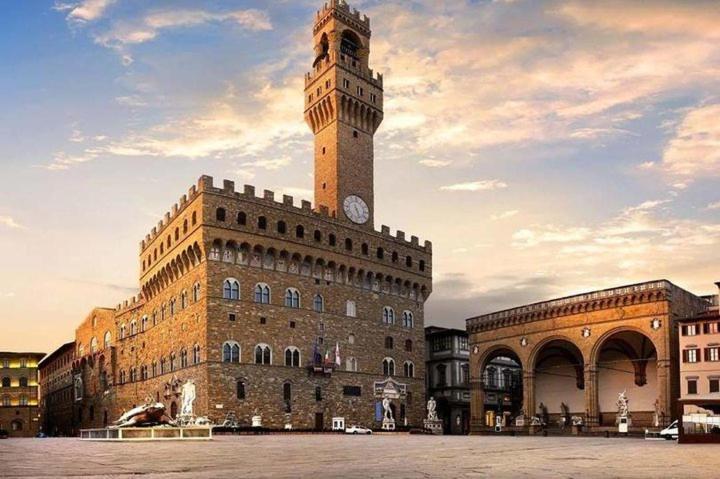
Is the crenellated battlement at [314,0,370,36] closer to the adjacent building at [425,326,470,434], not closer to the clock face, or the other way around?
the clock face

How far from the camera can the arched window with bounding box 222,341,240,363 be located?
171ft

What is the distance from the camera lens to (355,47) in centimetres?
6969

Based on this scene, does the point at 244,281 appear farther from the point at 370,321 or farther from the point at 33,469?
the point at 33,469

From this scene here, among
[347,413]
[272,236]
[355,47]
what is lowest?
[347,413]

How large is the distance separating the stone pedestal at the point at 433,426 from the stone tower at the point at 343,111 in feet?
55.9

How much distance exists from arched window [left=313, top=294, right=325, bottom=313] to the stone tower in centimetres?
736

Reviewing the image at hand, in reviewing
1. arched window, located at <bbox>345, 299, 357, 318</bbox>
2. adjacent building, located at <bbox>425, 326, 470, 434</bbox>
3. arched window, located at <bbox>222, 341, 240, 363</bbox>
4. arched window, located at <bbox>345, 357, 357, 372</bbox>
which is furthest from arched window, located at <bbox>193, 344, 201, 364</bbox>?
adjacent building, located at <bbox>425, 326, 470, 434</bbox>

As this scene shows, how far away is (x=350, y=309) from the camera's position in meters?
61.2

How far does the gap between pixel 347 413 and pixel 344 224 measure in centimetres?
1483

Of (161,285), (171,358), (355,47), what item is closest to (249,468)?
(171,358)

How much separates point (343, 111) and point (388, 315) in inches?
700

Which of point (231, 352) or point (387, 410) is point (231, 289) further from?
point (387, 410)

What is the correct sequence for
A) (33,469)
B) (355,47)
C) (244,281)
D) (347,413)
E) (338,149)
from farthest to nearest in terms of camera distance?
(355,47) → (338,149) → (347,413) → (244,281) → (33,469)

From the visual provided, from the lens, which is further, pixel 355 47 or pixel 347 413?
pixel 355 47
